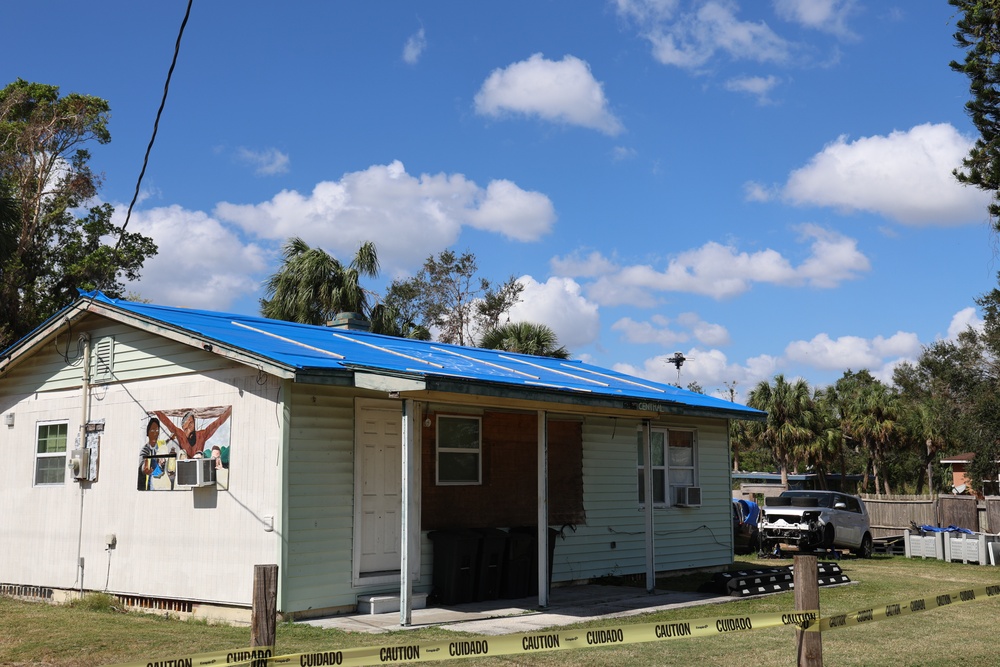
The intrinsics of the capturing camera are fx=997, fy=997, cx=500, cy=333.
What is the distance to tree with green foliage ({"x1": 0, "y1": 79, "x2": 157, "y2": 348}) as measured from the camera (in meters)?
30.9

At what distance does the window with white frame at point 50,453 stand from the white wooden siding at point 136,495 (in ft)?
0.48

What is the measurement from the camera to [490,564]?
13.5m

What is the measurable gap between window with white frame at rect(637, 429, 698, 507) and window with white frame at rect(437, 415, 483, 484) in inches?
175

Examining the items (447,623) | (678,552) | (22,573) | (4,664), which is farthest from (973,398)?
(4,664)

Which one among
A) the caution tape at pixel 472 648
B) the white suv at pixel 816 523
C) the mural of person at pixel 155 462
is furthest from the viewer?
the white suv at pixel 816 523

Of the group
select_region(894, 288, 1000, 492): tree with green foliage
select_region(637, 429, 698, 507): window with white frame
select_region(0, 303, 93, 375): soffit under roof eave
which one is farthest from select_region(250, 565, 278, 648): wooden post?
select_region(894, 288, 1000, 492): tree with green foliage

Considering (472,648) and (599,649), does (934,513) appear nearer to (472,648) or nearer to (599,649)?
(599,649)

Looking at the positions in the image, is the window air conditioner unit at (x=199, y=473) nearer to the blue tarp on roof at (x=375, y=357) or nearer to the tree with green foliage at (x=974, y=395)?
the blue tarp on roof at (x=375, y=357)

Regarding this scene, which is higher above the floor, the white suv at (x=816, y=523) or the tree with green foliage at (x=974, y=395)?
the tree with green foliage at (x=974, y=395)

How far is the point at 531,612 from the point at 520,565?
1.47m

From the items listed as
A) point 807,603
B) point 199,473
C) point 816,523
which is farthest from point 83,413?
point 816,523

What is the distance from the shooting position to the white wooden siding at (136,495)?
1192 centimetres

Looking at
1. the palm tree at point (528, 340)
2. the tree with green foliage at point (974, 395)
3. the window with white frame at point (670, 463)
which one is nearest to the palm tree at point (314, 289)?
the palm tree at point (528, 340)

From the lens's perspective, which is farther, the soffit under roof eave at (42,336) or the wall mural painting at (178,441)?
the soffit under roof eave at (42,336)
